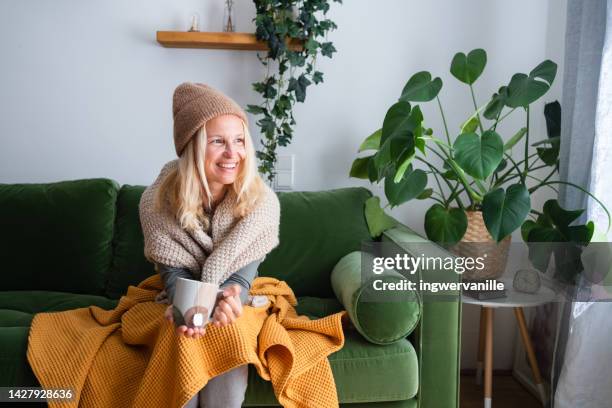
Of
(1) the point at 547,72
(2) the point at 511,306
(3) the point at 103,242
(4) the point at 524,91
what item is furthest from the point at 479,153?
(3) the point at 103,242

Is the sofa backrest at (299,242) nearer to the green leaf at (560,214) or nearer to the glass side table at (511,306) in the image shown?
the glass side table at (511,306)

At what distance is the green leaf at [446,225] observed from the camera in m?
1.84

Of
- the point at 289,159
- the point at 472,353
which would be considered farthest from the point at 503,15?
the point at 472,353

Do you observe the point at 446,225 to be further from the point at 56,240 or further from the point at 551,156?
the point at 56,240

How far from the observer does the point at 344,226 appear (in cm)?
204

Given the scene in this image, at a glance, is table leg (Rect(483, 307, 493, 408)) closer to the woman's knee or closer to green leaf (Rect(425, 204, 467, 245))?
green leaf (Rect(425, 204, 467, 245))

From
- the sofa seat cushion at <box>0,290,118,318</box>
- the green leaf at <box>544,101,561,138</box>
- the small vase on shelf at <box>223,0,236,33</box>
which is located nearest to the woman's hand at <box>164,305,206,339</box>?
the sofa seat cushion at <box>0,290,118,318</box>

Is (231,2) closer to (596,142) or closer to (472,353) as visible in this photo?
(596,142)

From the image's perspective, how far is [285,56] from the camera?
7.12ft

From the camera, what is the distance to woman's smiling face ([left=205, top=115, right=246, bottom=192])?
4.86 feet

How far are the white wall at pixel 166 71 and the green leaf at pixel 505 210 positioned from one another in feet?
2.43

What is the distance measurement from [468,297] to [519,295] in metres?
Answer: 0.18

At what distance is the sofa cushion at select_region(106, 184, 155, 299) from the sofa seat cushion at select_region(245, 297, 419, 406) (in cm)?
77

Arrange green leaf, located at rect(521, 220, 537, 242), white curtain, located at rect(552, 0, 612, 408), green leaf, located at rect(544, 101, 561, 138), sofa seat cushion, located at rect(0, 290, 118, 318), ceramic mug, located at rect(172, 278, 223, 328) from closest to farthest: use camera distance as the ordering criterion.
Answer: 1. ceramic mug, located at rect(172, 278, 223, 328)
2. white curtain, located at rect(552, 0, 612, 408)
3. sofa seat cushion, located at rect(0, 290, 118, 318)
4. green leaf, located at rect(521, 220, 537, 242)
5. green leaf, located at rect(544, 101, 561, 138)
